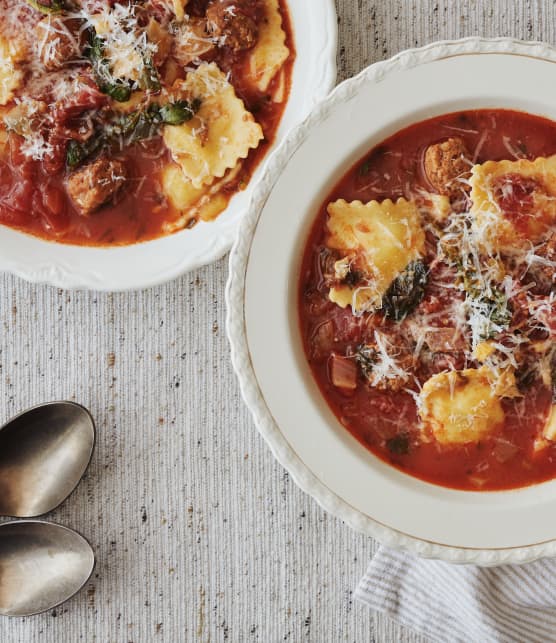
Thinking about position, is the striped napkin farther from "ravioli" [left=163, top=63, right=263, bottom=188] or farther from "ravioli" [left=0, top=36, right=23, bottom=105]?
"ravioli" [left=0, top=36, right=23, bottom=105]

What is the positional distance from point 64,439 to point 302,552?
144 cm

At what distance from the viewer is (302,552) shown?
14.3 feet

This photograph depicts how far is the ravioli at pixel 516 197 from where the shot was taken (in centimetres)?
358

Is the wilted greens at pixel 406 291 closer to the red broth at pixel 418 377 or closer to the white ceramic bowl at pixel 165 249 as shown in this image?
the red broth at pixel 418 377

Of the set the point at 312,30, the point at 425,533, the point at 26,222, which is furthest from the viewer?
the point at 26,222

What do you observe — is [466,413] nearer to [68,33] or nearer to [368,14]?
[368,14]

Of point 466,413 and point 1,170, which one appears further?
point 1,170

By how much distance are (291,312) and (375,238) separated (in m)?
0.52

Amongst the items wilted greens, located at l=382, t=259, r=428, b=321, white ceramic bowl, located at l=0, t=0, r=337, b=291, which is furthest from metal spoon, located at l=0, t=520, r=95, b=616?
wilted greens, located at l=382, t=259, r=428, b=321

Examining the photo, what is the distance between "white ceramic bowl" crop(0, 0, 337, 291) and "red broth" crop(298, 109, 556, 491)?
539 mm

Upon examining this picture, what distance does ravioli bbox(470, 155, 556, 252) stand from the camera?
3576 mm

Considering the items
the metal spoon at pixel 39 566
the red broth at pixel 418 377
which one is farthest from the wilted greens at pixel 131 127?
the metal spoon at pixel 39 566

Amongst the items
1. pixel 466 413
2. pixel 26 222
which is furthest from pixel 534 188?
pixel 26 222

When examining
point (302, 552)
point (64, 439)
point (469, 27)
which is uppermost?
point (469, 27)
